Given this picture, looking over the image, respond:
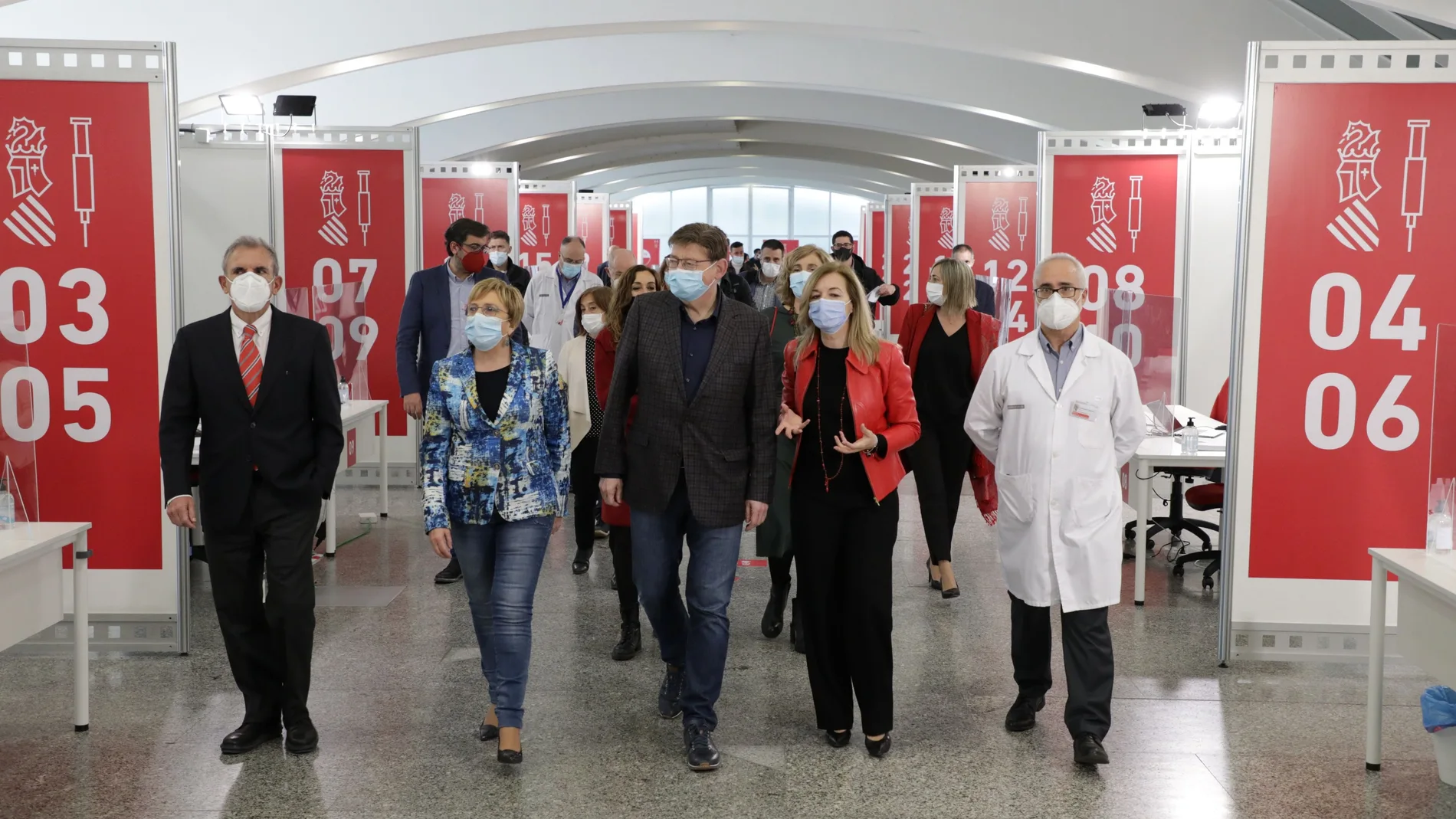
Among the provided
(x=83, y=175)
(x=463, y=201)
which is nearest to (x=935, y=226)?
(x=463, y=201)

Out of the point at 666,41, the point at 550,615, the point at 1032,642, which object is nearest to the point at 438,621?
the point at 550,615

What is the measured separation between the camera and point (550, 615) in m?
6.08

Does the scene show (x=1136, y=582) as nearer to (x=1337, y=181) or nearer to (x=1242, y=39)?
(x=1337, y=181)

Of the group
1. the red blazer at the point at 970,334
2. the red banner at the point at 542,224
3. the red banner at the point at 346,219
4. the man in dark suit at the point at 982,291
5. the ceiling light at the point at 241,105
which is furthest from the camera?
the red banner at the point at 542,224

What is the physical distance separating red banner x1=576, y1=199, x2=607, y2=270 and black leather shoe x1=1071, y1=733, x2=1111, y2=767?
1927 centimetres

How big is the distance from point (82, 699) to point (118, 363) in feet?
4.77

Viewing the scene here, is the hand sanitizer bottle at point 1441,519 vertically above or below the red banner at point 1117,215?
below

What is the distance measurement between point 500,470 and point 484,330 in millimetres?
426

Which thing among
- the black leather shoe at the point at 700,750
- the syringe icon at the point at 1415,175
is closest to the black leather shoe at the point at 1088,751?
the black leather shoe at the point at 700,750

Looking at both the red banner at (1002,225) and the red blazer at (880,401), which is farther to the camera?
the red banner at (1002,225)

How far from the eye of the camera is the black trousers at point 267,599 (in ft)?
13.4

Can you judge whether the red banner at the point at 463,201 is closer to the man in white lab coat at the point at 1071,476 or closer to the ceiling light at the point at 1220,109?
the ceiling light at the point at 1220,109

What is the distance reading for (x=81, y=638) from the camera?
4.40m

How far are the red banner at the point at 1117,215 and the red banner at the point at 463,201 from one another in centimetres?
516
